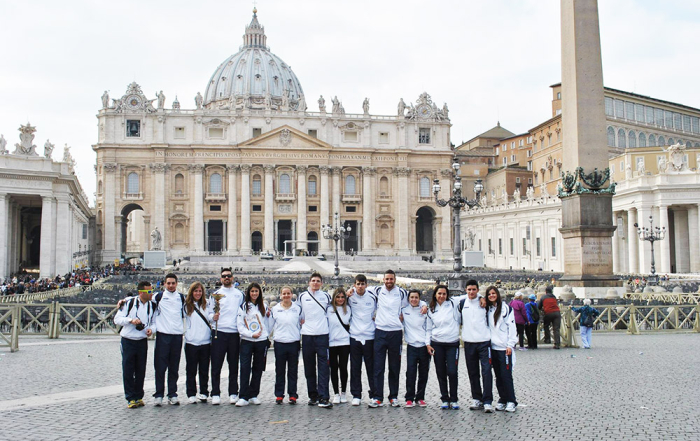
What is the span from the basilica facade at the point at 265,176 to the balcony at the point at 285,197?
0.12 metres

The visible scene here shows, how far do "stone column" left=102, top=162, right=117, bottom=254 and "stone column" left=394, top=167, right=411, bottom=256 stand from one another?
114 ft

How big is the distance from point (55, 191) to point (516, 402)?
35298 millimetres

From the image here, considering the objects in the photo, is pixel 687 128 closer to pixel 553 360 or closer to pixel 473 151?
pixel 473 151

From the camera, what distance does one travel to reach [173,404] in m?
8.55

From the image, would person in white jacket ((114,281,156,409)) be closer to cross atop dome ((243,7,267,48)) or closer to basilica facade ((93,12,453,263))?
basilica facade ((93,12,453,263))

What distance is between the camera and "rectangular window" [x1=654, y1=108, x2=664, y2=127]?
65.8 metres

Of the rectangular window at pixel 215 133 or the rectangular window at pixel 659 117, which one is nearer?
the rectangular window at pixel 659 117

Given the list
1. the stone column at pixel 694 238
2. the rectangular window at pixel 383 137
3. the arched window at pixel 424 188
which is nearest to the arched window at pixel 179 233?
the rectangular window at pixel 383 137

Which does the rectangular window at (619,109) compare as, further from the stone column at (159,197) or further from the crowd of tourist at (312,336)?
the crowd of tourist at (312,336)

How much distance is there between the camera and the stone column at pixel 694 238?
44.1m

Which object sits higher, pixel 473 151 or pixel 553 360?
pixel 473 151

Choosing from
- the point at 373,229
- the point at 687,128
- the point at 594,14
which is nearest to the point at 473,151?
the point at 373,229

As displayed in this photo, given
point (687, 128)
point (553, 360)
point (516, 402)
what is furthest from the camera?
point (687, 128)

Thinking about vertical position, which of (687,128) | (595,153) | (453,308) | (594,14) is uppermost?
(687,128)
